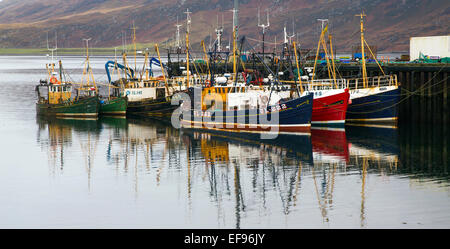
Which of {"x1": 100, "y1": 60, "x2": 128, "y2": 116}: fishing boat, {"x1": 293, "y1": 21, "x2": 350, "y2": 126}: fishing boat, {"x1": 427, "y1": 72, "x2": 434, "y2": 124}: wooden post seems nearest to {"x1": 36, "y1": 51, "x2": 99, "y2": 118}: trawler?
{"x1": 100, "y1": 60, "x2": 128, "y2": 116}: fishing boat

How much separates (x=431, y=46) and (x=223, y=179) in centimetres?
5059

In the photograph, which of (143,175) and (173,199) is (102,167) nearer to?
(143,175)

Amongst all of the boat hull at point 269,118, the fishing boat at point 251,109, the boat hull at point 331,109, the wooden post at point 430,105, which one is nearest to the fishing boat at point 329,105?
the boat hull at point 331,109

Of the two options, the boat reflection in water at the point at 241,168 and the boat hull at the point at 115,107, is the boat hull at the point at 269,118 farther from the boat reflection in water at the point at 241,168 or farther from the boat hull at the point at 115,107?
the boat hull at the point at 115,107

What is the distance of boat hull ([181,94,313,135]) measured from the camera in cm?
6072

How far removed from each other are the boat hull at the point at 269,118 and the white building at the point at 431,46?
31.4 metres

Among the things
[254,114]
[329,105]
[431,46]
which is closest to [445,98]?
[329,105]

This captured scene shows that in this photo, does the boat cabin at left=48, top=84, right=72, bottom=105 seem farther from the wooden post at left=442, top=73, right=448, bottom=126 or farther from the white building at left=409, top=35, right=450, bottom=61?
the white building at left=409, top=35, right=450, bottom=61

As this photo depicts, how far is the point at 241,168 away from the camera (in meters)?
48.3

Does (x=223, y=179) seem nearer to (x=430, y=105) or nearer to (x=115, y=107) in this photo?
(x=430, y=105)

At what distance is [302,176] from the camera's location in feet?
150

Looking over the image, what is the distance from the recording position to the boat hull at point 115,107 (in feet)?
262

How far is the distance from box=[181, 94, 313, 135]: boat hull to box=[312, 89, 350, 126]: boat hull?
4.84 meters
